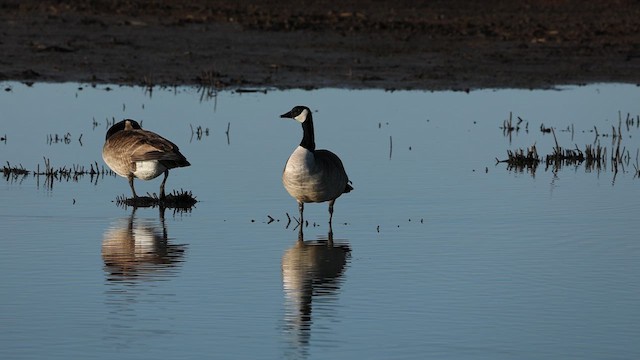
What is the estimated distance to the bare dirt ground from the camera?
3209cm

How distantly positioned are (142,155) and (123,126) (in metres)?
1.99

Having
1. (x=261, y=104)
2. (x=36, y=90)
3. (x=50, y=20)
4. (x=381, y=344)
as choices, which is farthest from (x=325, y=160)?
(x=50, y=20)

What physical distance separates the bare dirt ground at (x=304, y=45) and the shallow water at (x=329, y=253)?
830 centimetres

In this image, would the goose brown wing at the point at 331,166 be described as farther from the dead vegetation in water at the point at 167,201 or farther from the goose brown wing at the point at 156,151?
the goose brown wing at the point at 156,151

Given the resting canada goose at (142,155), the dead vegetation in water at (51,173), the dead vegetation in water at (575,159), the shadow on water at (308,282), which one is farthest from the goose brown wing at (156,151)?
the dead vegetation in water at (575,159)

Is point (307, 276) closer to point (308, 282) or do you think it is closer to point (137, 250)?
point (308, 282)

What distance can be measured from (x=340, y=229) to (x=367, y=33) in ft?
80.8

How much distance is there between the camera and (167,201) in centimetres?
1566

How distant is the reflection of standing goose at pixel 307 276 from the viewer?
9.70 meters

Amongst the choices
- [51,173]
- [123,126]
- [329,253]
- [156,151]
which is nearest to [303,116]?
[156,151]

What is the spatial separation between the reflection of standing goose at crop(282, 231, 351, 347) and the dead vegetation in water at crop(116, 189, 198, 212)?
87.7 inches

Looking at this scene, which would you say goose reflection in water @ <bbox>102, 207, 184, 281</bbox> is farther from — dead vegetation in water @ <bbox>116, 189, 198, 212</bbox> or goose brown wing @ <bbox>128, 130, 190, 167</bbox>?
goose brown wing @ <bbox>128, 130, 190, 167</bbox>

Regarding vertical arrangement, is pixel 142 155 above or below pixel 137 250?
above

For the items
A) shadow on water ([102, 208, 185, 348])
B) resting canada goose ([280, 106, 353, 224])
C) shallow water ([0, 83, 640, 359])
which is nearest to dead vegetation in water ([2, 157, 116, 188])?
shallow water ([0, 83, 640, 359])
